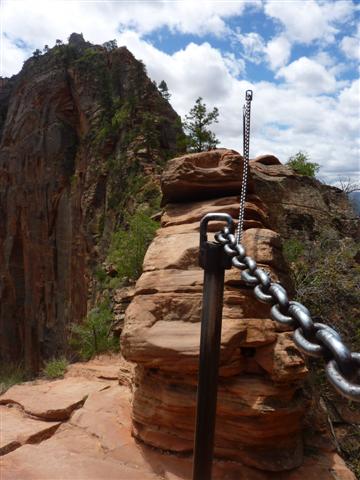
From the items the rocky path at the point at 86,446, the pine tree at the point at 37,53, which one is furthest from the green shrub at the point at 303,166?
the pine tree at the point at 37,53

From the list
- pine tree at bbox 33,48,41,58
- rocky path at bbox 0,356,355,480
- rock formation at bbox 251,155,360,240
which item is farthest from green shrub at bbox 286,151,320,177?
pine tree at bbox 33,48,41,58

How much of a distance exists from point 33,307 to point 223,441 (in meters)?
30.2

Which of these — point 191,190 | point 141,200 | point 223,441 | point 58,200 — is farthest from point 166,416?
point 58,200

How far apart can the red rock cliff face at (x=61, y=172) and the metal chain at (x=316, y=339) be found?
17.7 m

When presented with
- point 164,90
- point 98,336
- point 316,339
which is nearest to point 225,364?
point 316,339

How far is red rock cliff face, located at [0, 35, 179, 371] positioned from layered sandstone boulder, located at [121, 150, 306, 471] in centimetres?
1478

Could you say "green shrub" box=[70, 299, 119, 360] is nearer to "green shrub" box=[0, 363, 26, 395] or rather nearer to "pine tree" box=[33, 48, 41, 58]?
"green shrub" box=[0, 363, 26, 395]

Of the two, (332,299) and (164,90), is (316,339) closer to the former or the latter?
(332,299)

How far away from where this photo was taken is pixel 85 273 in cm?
2222

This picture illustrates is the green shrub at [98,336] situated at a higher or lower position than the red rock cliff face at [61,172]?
lower

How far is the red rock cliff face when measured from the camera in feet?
70.5

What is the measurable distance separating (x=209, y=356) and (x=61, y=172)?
97.8 ft

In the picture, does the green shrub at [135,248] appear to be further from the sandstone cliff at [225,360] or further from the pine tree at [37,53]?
the pine tree at [37,53]

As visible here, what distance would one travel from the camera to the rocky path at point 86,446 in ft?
11.9
